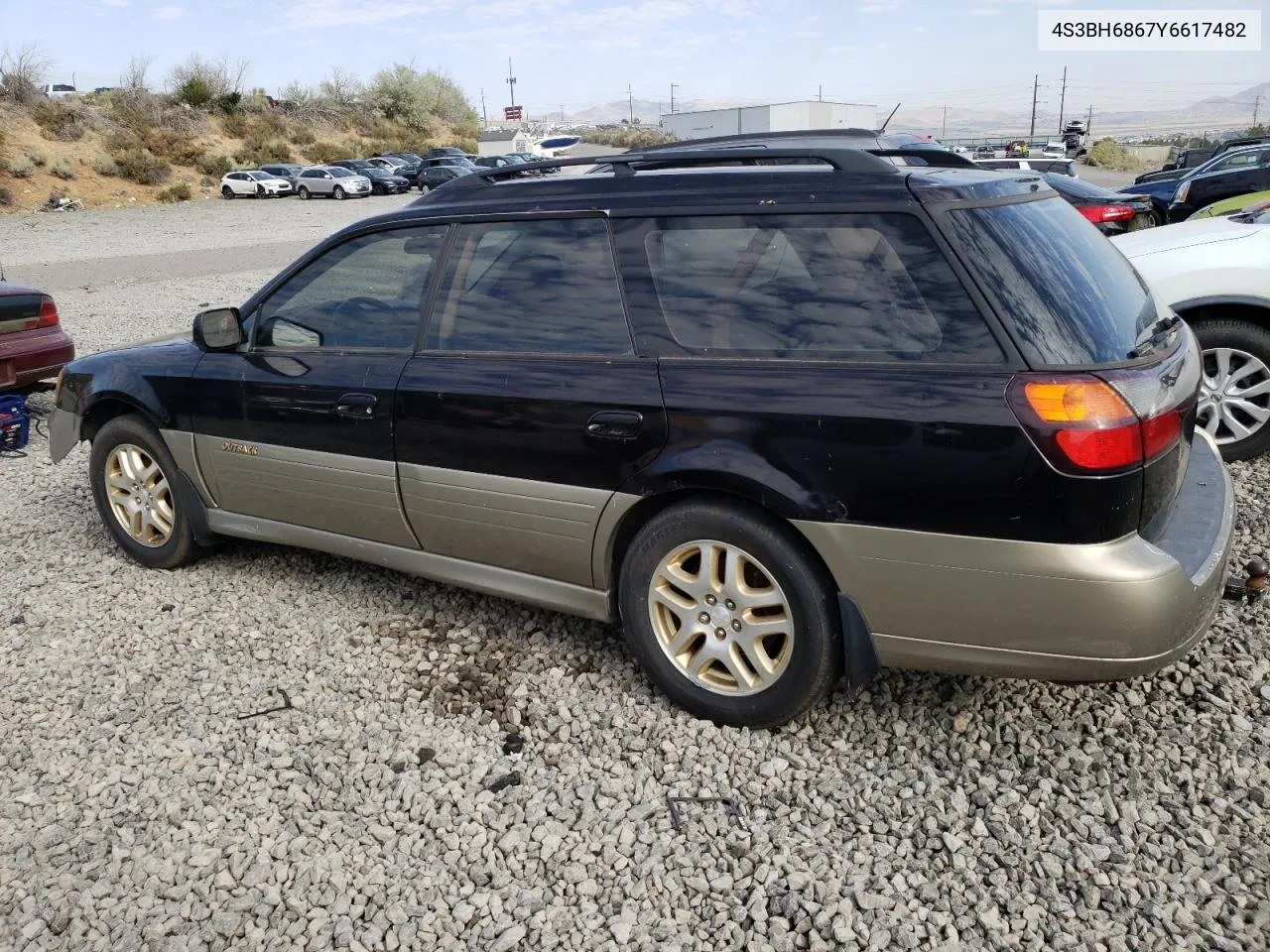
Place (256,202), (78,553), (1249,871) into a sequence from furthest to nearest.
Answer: (256,202) → (78,553) → (1249,871)

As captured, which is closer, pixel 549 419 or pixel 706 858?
pixel 706 858

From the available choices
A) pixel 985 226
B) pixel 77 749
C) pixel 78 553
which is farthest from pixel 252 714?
pixel 985 226

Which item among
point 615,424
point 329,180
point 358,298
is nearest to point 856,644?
point 615,424

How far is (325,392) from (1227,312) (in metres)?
4.54

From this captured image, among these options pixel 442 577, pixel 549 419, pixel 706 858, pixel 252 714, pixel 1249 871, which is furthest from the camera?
pixel 442 577

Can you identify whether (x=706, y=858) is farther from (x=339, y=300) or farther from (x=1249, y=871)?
(x=339, y=300)

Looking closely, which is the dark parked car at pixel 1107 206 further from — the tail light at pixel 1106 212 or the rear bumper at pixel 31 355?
the rear bumper at pixel 31 355

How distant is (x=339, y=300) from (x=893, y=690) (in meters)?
2.64

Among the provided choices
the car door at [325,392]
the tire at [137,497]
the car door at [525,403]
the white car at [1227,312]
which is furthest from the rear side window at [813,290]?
the white car at [1227,312]

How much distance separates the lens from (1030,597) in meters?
2.65

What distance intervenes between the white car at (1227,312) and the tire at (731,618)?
10.7ft

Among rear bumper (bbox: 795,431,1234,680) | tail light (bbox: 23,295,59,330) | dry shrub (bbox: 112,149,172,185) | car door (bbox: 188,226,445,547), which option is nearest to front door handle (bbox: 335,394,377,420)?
car door (bbox: 188,226,445,547)

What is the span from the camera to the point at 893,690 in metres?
3.45

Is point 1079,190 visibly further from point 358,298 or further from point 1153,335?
point 358,298
